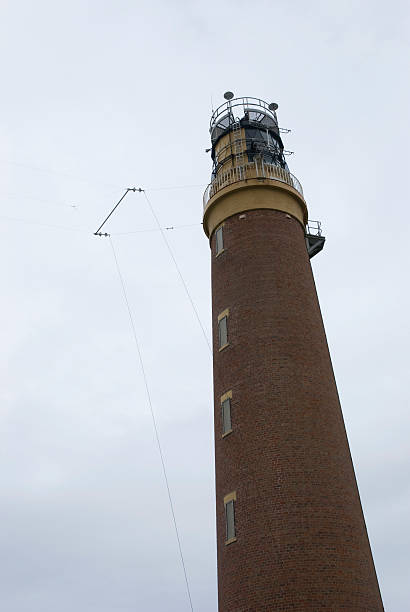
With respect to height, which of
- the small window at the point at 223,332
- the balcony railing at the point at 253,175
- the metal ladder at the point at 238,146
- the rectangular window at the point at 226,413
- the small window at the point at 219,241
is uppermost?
the metal ladder at the point at 238,146

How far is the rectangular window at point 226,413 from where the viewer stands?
27.6 meters

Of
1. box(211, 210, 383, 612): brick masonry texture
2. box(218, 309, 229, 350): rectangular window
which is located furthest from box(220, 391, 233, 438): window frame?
box(218, 309, 229, 350): rectangular window

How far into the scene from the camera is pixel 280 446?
25.4 metres

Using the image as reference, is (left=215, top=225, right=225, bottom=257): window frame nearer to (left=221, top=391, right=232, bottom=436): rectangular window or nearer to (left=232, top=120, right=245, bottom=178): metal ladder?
(left=232, top=120, right=245, bottom=178): metal ladder

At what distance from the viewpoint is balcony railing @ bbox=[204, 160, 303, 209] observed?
32969 mm

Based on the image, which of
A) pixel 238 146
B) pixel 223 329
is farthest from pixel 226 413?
pixel 238 146

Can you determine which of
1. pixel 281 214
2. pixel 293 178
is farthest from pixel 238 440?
pixel 293 178

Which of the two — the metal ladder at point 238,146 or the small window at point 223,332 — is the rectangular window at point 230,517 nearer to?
the small window at point 223,332

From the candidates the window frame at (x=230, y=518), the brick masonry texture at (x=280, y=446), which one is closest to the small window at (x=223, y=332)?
the brick masonry texture at (x=280, y=446)

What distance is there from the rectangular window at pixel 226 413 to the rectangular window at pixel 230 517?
9.19 ft

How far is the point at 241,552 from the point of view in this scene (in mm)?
24344

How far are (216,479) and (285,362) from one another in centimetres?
594

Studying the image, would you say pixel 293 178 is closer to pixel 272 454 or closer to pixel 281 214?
pixel 281 214

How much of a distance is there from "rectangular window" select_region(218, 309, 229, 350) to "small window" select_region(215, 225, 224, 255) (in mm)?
3843
